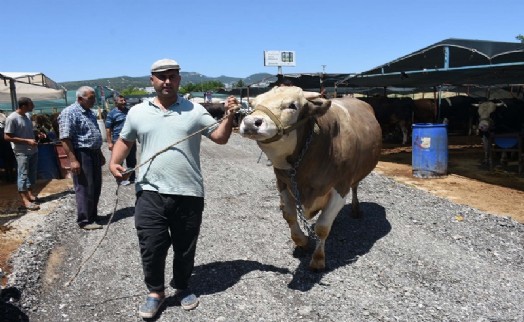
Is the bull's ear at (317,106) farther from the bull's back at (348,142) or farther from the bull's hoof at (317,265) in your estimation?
the bull's hoof at (317,265)

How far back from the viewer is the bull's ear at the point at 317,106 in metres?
3.59

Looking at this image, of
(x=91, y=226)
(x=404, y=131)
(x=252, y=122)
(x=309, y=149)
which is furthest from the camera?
(x=404, y=131)

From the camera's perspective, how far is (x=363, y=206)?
6.36 metres

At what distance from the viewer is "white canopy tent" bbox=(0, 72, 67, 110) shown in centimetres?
894

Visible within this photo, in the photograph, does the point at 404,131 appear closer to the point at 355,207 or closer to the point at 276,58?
the point at 276,58

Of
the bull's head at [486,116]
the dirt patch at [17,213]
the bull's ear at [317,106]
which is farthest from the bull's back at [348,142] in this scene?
the bull's head at [486,116]

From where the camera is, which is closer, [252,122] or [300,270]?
[252,122]

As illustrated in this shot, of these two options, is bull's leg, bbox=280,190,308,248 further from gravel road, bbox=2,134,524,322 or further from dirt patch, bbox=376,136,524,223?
dirt patch, bbox=376,136,524,223

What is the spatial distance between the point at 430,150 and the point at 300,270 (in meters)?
5.96

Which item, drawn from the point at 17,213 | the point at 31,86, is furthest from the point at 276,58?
the point at 17,213

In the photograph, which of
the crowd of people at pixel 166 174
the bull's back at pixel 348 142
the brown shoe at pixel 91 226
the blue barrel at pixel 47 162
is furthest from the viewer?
the blue barrel at pixel 47 162

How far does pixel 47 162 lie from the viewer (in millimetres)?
9414

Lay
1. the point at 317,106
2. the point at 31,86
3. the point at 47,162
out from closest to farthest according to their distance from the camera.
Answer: the point at 317,106
the point at 47,162
the point at 31,86

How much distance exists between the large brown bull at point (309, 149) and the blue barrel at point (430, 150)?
4669 mm
